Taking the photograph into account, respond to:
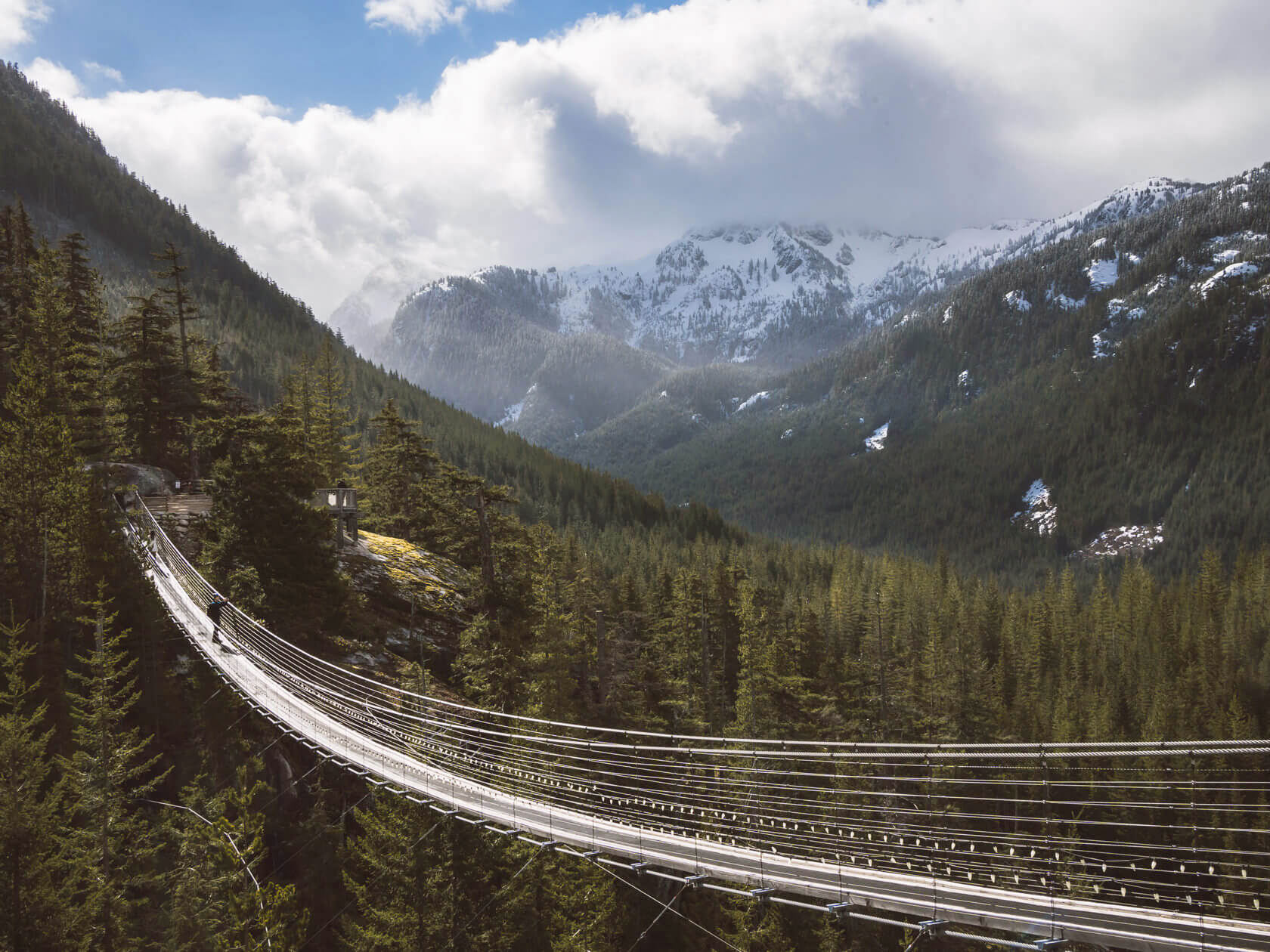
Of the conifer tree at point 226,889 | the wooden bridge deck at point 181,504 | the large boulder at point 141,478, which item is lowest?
the conifer tree at point 226,889

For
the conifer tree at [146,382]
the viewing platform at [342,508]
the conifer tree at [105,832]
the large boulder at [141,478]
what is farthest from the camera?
the conifer tree at [146,382]

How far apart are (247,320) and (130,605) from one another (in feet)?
424

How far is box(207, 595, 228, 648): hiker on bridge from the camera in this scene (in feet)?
84.0

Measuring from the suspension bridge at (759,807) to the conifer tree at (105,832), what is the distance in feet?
10.4

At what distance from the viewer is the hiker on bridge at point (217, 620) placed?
84.0 ft

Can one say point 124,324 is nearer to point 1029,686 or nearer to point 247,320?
point 1029,686

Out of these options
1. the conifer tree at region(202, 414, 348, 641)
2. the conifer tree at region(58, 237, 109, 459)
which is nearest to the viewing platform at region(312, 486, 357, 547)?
the conifer tree at region(202, 414, 348, 641)

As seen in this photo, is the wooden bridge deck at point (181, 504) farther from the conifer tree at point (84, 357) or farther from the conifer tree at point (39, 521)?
the conifer tree at point (39, 521)

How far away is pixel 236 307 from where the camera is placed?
487ft

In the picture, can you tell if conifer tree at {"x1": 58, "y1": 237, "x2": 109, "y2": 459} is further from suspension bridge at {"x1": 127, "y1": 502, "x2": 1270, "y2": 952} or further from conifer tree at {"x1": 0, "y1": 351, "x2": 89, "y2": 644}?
suspension bridge at {"x1": 127, "y1": 502, "x2": 1270, "y2": 952}

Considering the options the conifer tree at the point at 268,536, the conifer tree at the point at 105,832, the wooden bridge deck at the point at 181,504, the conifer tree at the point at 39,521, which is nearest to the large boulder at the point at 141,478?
the wooden bridge deck at the point at 181,504

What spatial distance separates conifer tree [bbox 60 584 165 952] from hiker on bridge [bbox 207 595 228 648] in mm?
2745

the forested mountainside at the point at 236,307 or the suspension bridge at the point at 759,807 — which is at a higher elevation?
the forested mountainside at the point at 236,307

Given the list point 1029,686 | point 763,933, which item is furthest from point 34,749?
point 1029,686
